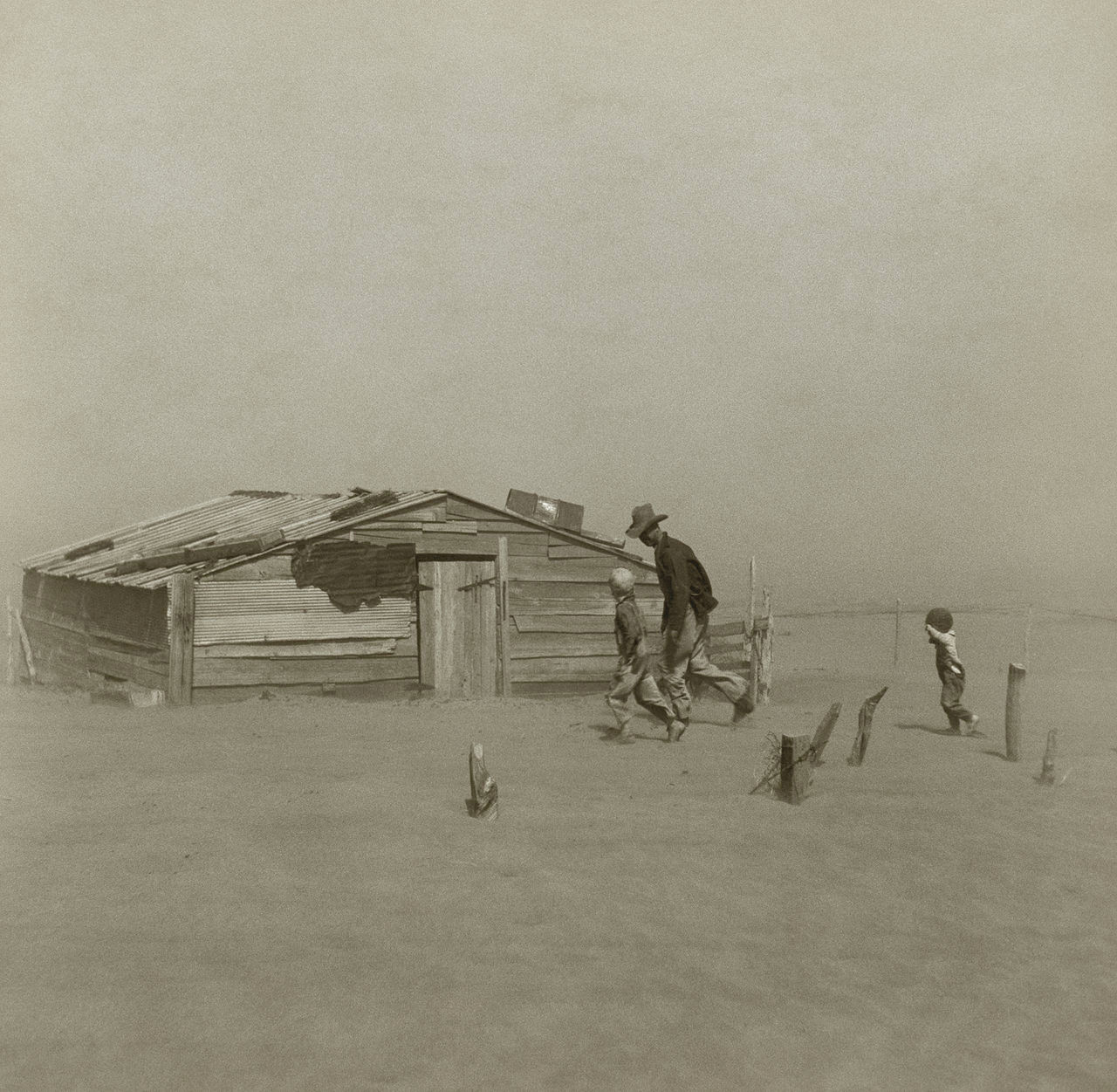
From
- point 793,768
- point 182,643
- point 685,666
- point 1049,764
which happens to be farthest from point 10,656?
point 1049,764

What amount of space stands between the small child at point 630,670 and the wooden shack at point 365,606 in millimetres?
Answer: 5197

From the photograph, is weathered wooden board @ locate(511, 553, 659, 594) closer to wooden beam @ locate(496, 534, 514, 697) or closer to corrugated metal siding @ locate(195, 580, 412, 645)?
wooden beam @ locate(496, 534, 514, 697)

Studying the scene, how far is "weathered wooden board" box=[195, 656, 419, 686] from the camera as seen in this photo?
44.2ft

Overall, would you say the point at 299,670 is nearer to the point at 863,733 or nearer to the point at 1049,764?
the point at 863,733

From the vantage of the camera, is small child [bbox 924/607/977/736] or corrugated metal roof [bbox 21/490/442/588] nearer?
small child [bbox 924/607/977/736]

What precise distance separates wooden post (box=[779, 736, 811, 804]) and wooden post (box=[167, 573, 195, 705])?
28.9ft

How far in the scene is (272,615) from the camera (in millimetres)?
13766

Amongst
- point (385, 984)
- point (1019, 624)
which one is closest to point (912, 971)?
point (385, 984)

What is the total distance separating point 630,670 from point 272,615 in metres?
5.92

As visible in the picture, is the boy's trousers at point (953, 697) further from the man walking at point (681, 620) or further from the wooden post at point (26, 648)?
the wooden post at point (26, 648)

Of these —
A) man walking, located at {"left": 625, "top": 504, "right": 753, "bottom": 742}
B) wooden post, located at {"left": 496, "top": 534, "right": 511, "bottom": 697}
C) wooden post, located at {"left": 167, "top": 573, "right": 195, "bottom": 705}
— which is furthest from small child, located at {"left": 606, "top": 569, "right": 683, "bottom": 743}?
wooden post, located at {"left": 167, "top": 573, "right": 195, "bottom": 705}

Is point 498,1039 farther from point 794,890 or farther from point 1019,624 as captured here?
point 1019,624

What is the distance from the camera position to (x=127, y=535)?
19500mm

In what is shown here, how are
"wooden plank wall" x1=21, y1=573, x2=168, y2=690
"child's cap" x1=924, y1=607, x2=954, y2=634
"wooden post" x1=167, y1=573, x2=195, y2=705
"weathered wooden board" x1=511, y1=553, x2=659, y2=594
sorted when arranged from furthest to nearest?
"weathered wooden board" x1=511, y1=553, x2=659, y2=594, "wooden plank wall" x1=21, y1=573, x2=168, y2=690, "wooden post" x1=167, y1=573, x2=195, y2=705, "child's cap" x1=924, y1=607, x2=954, y2=634
